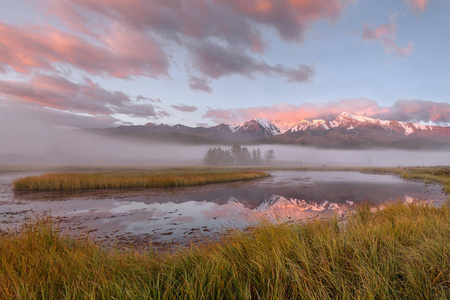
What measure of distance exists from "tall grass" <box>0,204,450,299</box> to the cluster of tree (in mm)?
130196

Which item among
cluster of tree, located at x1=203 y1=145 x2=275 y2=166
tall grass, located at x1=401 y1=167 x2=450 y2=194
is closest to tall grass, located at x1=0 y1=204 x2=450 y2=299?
tall grass, located at x1=401 y1=167 x2=450 y2=194

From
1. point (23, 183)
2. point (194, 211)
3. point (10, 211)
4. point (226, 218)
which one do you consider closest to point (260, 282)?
point (226, 218)

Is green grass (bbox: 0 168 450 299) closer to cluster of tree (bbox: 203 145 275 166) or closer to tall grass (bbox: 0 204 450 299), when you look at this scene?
tall grass (bbox: 0 204 450 299)

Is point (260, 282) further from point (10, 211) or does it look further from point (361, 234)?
point (10, 211)

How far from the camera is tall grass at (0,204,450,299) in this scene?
287cm

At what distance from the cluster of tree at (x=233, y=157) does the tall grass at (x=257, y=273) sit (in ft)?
427

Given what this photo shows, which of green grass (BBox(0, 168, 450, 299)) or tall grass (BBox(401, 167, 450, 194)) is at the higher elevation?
green grass (BBox(0, 168, 450, 299))

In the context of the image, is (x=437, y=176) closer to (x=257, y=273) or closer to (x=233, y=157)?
(x=257, y=273)

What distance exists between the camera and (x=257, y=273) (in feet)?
12.1

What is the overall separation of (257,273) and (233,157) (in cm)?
14610

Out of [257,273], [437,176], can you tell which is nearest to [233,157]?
[437,176]

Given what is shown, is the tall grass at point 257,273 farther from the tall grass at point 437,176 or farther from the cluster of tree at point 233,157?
the cluster of tree at point 233,157

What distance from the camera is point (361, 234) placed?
498cm

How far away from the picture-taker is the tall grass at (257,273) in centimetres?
287
